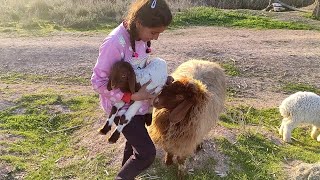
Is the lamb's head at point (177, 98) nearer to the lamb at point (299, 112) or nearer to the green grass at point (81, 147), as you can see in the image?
the green grass at point (81, 147)

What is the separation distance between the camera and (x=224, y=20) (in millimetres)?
12797

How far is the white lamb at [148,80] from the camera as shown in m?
3.89

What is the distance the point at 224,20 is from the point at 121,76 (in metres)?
9.65

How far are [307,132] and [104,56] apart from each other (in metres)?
3.96

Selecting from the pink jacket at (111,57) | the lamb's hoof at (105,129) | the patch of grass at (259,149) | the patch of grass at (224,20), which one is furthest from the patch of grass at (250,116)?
the patch of grass at (224,20)

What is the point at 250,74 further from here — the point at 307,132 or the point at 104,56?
the point at 104,56

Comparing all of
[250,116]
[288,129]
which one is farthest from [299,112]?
[250,116]

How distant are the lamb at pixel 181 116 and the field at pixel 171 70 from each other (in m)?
0.47

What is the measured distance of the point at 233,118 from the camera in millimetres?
6250

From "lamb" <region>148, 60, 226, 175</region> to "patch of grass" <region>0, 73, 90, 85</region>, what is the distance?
3.40m

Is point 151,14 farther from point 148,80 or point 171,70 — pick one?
point 171,70

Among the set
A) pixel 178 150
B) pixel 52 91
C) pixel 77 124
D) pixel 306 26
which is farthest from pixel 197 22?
pixel 178 150

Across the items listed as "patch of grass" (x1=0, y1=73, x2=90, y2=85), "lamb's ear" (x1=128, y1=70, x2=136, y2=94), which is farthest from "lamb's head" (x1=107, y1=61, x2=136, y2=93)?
"patch of grass" (x1=0, y1=73, x2=90, y2=85)

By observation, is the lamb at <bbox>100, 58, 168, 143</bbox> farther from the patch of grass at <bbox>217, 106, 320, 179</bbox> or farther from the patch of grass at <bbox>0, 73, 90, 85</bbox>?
the patch of grass at <bbox>0, 73, 90, 85</bbox>
